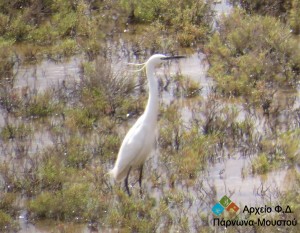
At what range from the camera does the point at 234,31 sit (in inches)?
619

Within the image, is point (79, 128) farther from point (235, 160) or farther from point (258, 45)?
point (258, 45)

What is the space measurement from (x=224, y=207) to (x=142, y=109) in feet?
12.9

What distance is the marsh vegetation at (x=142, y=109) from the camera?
10.1m

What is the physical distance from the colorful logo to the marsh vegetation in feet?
0.45

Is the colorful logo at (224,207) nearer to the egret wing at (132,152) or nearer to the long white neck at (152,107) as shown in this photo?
the egret wing at (132,152)

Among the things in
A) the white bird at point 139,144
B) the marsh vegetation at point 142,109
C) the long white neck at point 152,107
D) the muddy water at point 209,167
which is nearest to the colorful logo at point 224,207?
the marsh vegetation at point 142,109

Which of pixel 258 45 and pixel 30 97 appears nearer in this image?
pixel 30 97

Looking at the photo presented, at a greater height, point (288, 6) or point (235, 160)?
point (288, 6)

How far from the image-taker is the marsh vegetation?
10.1 m

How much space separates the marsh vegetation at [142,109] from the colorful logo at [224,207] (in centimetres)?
14

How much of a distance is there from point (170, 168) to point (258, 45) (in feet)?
14.7

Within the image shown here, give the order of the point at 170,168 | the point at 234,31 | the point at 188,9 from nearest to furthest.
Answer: the point at 170,168 → the point at 234,31 → the point at 188,9

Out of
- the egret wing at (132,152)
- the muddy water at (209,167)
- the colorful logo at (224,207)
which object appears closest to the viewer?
the colorful logo at (224,207)

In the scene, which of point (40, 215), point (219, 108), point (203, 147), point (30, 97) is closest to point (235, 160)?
point (203, 147)
